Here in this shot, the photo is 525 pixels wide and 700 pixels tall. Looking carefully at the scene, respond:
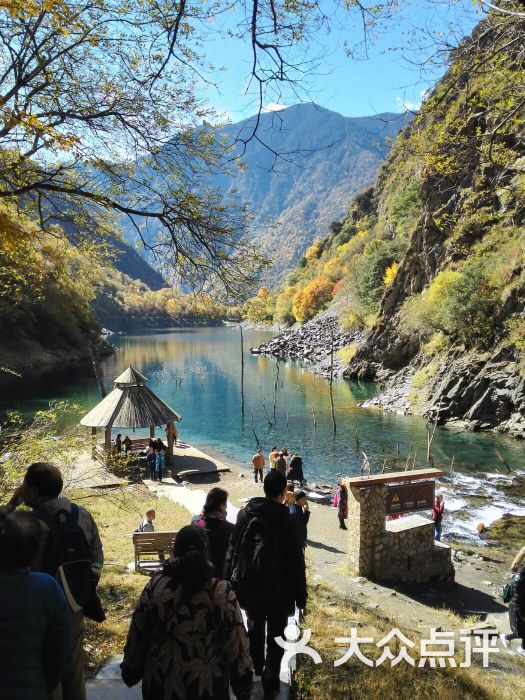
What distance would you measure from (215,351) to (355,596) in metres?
76.8

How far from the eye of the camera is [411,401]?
34.9 metres

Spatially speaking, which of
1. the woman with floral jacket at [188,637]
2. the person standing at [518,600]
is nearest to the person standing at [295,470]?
the person standing at [518,600]

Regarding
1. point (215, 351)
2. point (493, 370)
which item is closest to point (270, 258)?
point (493, 370)

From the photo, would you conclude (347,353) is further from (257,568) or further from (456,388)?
(257,568)

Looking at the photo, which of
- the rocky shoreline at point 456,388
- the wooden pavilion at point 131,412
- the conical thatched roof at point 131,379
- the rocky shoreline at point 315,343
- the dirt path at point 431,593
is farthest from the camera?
the rocky shoreline at point 315,343

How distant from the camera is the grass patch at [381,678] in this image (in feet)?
14.1

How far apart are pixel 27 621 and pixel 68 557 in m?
0.70

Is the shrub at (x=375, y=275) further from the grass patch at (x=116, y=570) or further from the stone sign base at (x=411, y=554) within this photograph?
the stone sign base at (x=411, y=554)

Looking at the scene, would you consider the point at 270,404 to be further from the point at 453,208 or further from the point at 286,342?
the point at 286,342

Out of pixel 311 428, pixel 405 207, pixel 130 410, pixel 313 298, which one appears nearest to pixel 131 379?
pixel 130 410

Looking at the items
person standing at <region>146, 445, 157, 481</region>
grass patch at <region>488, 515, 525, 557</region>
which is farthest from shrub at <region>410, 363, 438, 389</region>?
person standing at <region>146, 445, 157, 481</region>

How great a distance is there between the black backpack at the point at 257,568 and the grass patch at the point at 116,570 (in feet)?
6.06

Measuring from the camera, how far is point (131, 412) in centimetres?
2059

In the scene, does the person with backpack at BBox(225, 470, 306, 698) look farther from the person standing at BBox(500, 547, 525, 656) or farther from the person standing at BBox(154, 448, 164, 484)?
the person standing at BBox(154, 448, 164, 484)
